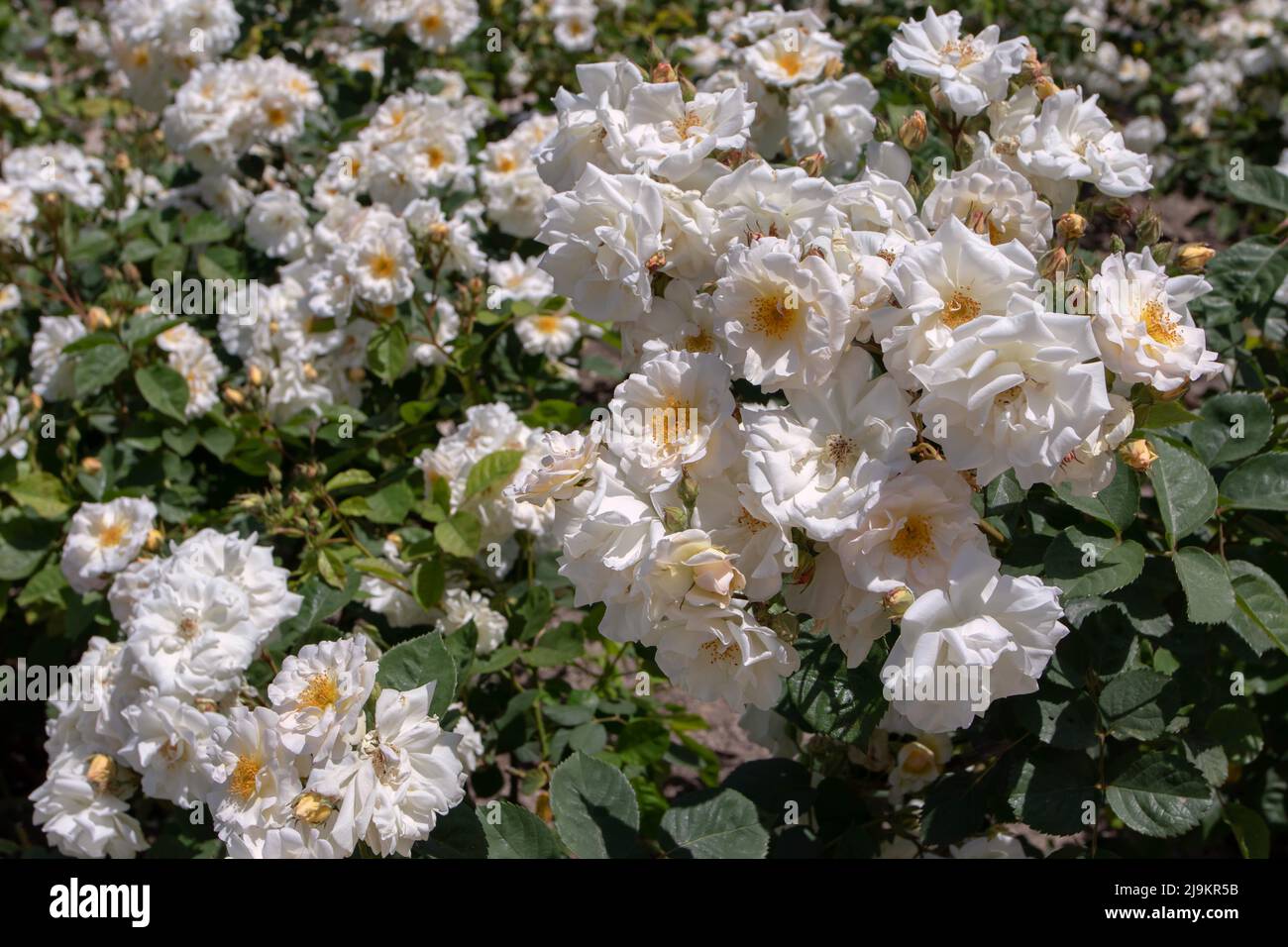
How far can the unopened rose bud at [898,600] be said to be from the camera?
1.16 metres

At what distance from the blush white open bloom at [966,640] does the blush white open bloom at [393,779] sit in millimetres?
611

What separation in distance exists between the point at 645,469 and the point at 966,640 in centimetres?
40

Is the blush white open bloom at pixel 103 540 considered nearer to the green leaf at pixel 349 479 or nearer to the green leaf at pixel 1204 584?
the green leaf at pixel 349 479

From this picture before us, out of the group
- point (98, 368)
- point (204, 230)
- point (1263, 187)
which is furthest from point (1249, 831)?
point (204, 230)

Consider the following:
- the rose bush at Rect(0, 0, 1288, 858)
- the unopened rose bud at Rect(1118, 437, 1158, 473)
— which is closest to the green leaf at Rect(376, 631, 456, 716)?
the rose bush at Rect(0, 0, 1288, 858)

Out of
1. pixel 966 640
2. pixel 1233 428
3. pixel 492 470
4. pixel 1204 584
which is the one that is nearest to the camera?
pixel 966 640

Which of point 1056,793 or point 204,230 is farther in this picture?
point 204,230

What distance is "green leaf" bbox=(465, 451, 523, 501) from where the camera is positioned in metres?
1.98

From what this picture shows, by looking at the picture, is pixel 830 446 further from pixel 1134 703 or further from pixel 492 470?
pixel 492 470

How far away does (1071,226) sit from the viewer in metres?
1.49

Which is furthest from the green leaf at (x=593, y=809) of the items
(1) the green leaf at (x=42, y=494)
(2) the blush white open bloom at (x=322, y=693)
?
(1) the green leaf at (x=42, y=494)

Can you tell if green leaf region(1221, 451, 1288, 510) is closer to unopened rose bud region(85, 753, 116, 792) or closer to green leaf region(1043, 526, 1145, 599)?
green leaf region(1043, 526, 1145, 599)

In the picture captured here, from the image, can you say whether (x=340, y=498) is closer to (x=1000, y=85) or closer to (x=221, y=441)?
(x=221, y=441)
